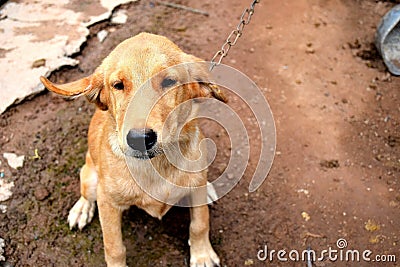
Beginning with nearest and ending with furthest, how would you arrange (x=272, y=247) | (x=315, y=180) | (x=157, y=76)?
(x=157, y=76), (x=272, y=247), (x=315, y=180)

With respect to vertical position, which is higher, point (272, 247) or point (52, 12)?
point (52, 12)

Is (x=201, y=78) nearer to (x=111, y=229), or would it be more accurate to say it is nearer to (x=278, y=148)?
(x=111, y=229)

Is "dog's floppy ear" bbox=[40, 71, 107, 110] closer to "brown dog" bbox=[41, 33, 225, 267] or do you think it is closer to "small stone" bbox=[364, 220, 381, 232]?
"brown dog" bbox=[41, 33, 225, 267]

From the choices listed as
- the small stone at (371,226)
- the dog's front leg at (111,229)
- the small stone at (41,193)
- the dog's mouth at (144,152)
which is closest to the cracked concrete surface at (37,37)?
the small stone at (41,193)

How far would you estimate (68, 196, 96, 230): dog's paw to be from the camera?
4.84 meters

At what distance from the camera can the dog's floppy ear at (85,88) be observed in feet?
12.6

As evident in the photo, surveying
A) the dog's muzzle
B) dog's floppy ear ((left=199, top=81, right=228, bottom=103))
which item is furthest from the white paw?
the dog's muzzle

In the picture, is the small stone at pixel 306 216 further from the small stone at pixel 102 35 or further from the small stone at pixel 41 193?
the small stone at pixel 102 35

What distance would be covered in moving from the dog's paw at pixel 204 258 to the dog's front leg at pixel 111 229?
59 centimetres

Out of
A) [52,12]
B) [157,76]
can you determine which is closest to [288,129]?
[157,76]

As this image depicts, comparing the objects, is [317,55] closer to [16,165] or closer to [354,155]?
[354,155]

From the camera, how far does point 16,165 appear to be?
5.29m

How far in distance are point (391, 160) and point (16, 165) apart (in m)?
3.60

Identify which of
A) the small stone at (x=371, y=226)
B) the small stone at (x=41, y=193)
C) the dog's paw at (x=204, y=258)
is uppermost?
the small stone at (x=41, y=193)
